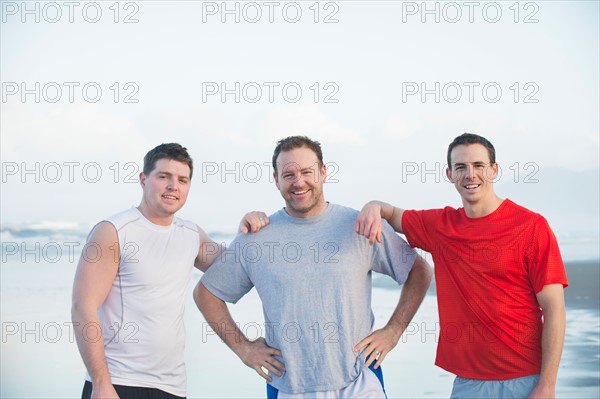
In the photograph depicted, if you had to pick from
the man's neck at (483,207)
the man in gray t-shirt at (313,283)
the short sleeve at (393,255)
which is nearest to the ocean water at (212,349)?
the man in gray t-shirt at (313,283)

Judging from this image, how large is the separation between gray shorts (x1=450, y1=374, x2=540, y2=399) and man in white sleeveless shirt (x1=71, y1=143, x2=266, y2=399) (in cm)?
126

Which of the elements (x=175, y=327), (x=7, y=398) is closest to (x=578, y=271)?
(x=7, y=398)

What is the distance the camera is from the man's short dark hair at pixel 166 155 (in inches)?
122

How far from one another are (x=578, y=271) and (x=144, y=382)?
347 inches

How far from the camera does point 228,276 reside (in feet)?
10.5

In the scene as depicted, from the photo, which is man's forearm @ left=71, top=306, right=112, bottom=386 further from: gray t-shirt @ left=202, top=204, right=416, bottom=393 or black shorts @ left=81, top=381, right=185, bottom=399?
gray t-shirt @ left=202, top=204, right=416, bottom=393

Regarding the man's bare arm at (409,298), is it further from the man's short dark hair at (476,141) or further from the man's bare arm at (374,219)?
the man's short dark hair at (476,141)

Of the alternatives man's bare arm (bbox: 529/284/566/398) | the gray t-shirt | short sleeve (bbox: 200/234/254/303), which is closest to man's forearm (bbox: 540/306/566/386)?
man's bare arm (bbox: 529/284/566/398)

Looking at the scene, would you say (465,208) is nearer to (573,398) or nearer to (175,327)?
(175,327)

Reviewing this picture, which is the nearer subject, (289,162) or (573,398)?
(289,162)

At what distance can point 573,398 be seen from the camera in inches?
238

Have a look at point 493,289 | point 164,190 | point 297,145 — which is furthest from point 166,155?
point 493,289

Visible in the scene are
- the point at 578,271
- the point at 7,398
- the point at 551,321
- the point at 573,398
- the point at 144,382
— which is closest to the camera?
the point at 551,321

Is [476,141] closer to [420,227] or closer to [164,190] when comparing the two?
[420,227]
